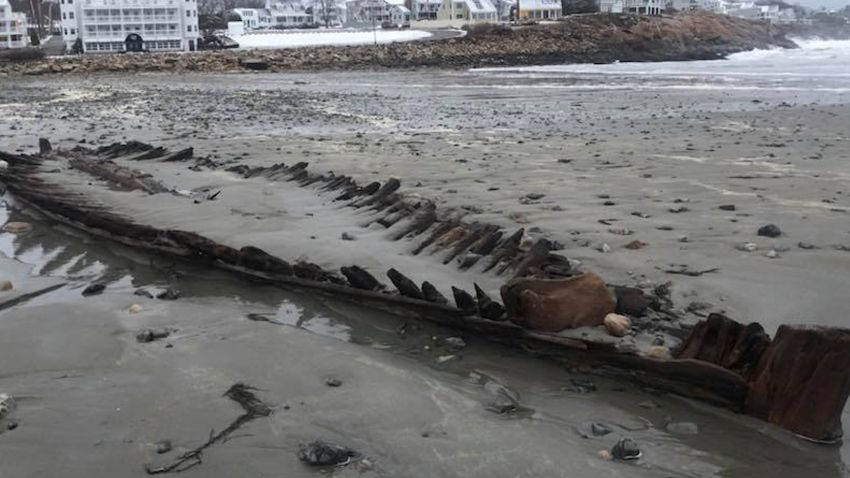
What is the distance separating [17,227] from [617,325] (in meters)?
6.10

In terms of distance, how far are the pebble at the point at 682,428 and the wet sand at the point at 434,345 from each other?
0.04 metres

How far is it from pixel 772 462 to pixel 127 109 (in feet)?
67.6

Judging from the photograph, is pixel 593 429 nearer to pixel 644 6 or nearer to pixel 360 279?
pixel 360 279

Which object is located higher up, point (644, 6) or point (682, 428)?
point (644, 6)

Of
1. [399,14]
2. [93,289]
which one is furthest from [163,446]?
[399,14]

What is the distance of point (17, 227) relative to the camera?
7.24 m

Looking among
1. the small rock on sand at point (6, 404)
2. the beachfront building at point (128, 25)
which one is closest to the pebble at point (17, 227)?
the small rock on sand at point (6, 404)

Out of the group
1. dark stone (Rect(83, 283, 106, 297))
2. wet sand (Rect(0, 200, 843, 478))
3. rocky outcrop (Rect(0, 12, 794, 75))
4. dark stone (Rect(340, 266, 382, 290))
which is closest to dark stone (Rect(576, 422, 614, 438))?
wet sand (Rect(0, 200, 843, 478))

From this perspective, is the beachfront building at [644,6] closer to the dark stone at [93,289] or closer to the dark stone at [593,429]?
the dark stone at [93,289]

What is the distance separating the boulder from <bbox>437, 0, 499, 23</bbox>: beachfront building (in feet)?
410

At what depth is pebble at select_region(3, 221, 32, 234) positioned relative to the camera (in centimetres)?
713

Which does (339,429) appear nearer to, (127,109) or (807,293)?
(807,293)

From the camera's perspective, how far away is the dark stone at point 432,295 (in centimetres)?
442

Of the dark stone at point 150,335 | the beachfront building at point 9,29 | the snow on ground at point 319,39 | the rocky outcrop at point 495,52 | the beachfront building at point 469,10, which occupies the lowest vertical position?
the dark stone at point 150,335
